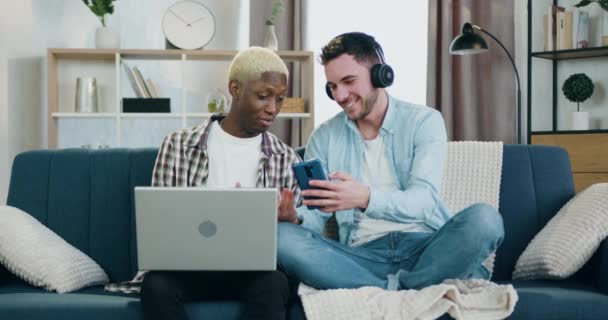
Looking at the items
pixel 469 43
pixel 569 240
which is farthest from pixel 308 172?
pixel 469 43

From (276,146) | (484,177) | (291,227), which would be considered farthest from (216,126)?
(484,177)

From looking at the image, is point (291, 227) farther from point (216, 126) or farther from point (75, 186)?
point (75, 186)

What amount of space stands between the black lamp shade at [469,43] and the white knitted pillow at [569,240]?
68.1 inches

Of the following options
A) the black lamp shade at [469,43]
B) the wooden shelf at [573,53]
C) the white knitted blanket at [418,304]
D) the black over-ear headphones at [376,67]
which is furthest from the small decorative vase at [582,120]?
the white knitted blanket at [418,304]

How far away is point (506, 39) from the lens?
14.5 feet

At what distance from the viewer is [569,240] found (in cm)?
219

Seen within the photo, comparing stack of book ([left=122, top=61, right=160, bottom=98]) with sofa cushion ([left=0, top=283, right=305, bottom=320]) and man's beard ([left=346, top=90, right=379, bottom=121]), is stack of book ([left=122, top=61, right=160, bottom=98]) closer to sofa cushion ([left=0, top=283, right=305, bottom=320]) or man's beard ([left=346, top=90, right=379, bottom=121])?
man's beard ([left=346, top=90, right=379, bottom=121])

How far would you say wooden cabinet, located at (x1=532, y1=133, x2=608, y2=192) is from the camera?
12.4ft

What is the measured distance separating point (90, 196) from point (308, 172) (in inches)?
31.7

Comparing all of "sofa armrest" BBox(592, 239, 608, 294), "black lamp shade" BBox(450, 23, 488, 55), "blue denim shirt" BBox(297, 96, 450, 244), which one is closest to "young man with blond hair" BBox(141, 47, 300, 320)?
"blue denim shirt" BBox(297, 96, 450, 244)

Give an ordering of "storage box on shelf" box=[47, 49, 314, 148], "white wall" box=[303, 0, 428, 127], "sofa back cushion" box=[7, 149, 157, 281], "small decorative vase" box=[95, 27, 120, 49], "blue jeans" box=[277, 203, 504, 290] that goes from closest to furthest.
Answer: "blue jeans" box=[277, 203, 504, 290]
"sofa back cushion" box=[7, 149, 157, 281]
"small decorative vase" box=[95, 27, 120, 49]
"storage box on shelf" box=[47, 49, 314, 148]
"white wall" box=[303, 0, 428, 127]

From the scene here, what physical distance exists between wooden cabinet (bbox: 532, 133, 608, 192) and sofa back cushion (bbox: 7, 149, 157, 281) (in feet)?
7.17

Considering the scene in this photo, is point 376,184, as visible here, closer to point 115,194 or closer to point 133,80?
point 115,194

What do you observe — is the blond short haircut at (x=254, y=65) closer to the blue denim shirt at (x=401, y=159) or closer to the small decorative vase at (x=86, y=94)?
the blue denim shirt at (x=401, y=159)
